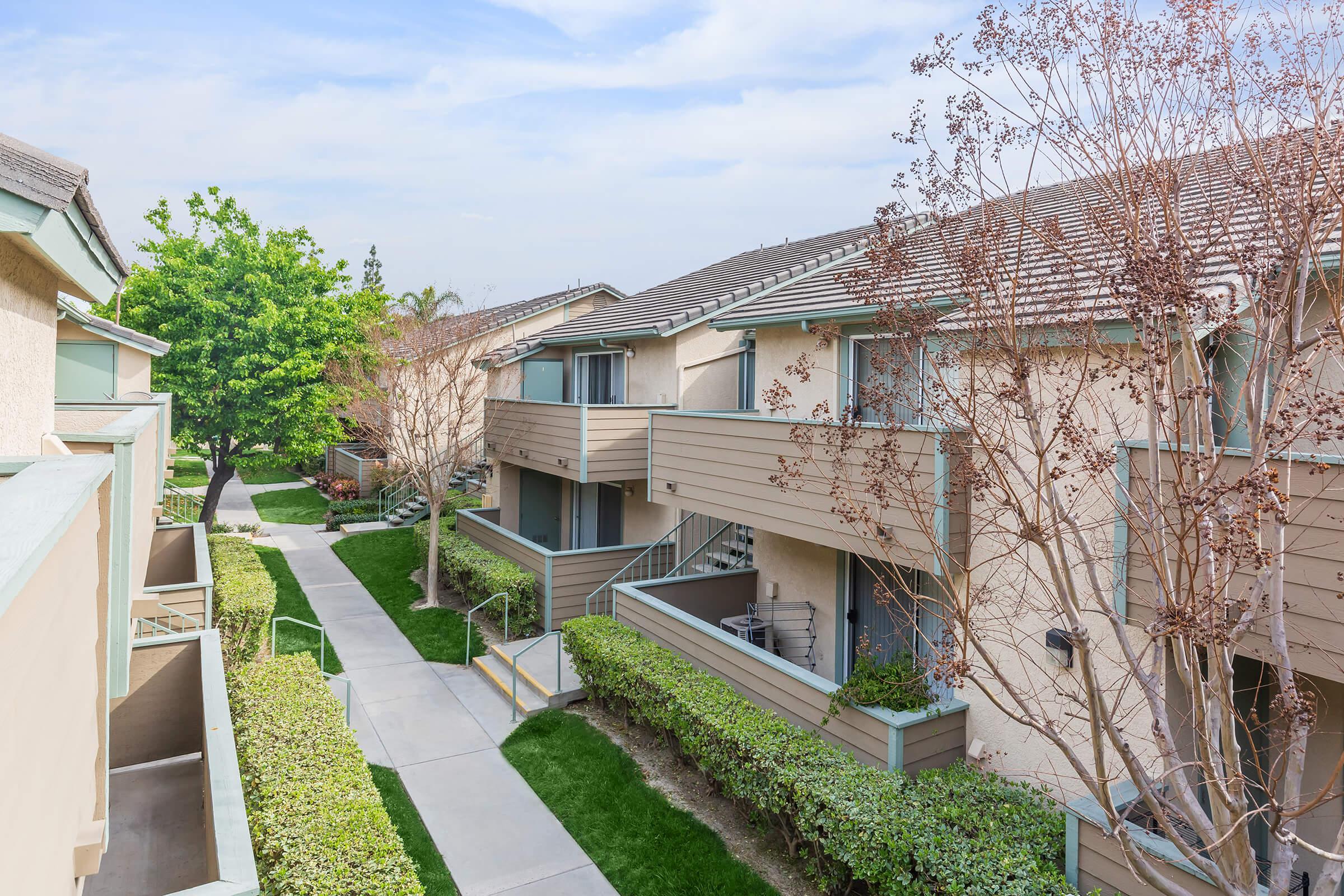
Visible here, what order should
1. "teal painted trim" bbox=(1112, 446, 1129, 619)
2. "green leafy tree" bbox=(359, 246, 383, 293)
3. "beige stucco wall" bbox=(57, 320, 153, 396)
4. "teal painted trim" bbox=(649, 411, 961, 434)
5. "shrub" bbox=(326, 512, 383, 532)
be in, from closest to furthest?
1. "teal painted trim" bbox=(1112, 446, 1129, 619)
2. "teal painted trim" bbox=(649, 411, 961, 434)
3. "beige stucco wall" bbox=(57, 320, 153, 396)
4. "shrub" bbox=(326, 512, 383, 532)
5. "green leafy tree" bbox=(359, 246, 383, 293)

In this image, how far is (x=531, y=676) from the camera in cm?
1273

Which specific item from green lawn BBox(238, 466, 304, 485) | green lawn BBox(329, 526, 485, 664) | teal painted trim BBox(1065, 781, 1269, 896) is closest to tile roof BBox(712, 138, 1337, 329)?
teal painted trim BBox(1065, 781, 1269, 896)

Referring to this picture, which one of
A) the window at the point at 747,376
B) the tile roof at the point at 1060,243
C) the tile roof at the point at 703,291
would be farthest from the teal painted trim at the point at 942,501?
the tile roof at the point at 703,291

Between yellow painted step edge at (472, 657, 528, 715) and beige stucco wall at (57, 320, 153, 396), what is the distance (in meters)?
8.99

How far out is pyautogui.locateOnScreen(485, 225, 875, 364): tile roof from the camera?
1603cm

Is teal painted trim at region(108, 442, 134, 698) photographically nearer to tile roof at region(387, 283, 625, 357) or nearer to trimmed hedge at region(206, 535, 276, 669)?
trimmed hedge at region(206, 535, 276, 669)

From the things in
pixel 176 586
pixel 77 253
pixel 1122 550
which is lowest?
pixel 176 586

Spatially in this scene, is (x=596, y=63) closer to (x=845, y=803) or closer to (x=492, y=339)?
(x=845, y=803)

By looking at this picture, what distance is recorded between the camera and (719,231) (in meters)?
25.7

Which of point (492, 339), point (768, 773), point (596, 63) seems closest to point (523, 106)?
point (596, 63)

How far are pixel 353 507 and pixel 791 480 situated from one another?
21.8 metres

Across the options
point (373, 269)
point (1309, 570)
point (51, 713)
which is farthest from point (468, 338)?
point (373, 269)

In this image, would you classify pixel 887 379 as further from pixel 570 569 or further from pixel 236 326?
pixel 236 326

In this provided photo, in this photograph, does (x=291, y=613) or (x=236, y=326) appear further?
(x=236, y=326)
